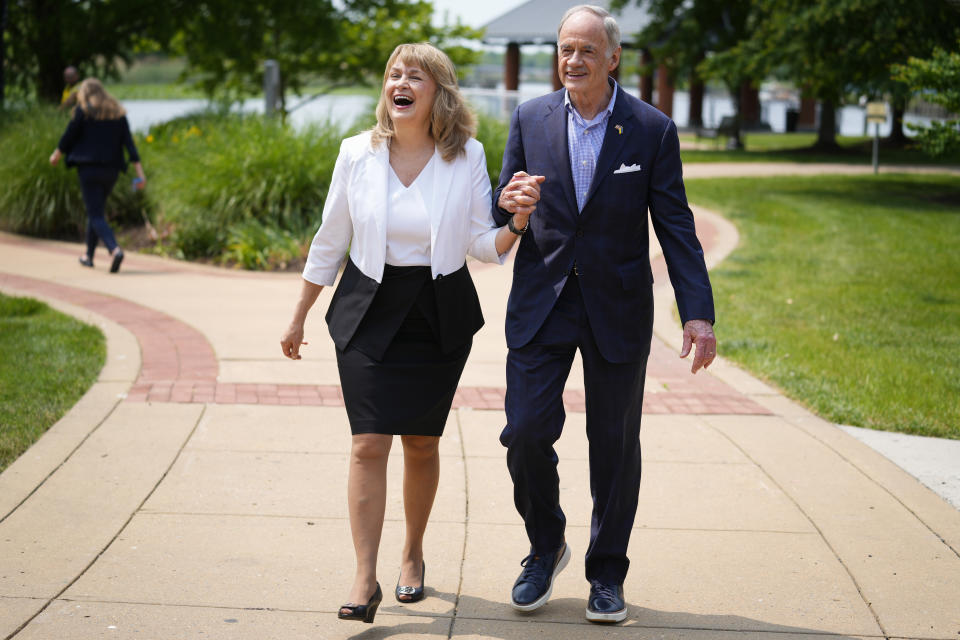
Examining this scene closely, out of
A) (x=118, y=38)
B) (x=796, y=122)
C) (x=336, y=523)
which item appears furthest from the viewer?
(x=796, y=122)

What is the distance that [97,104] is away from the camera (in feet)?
34.8

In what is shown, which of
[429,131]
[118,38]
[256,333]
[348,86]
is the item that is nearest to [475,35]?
[348,86]

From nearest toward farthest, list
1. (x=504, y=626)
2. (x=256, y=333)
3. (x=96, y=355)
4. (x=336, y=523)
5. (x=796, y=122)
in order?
(x=504, y=626), (x=336, y=523), (x=96, y=355), (x=256, y=333), (x=796, y=122)

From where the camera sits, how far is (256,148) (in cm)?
1222

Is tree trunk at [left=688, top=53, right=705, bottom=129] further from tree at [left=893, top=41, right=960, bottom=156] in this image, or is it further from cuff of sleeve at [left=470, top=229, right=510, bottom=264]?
cuff of sleeve at [left=470, top=229, right=510, bottom=264]

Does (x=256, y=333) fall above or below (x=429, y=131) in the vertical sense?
below

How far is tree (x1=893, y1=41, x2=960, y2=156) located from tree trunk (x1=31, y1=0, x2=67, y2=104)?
1738 centimetres

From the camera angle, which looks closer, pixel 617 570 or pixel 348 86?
pixel 617 570

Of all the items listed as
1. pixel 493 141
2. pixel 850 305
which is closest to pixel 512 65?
pixel 493 141

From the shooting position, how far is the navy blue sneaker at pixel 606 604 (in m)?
3.80

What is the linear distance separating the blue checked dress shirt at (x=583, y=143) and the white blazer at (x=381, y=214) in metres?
0.32

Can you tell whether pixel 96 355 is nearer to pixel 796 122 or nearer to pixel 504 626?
pixel 504 626

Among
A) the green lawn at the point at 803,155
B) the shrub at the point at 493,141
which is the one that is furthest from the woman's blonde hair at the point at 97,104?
the green lawn at the point at 803,155

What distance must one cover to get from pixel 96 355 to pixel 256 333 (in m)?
1.23
